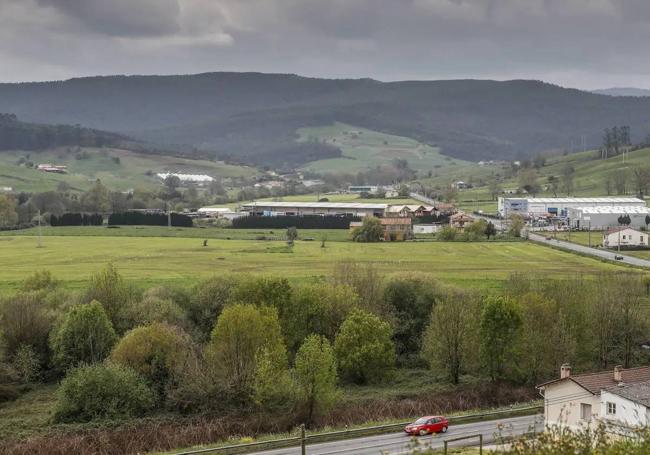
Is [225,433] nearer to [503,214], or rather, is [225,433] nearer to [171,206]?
[503,214]

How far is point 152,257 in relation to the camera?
81.4m

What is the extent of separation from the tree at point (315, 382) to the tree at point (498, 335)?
967cm

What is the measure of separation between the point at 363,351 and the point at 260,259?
35008 mm

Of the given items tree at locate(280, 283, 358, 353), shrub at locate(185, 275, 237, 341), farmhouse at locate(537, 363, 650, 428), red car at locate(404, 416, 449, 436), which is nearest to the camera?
farmhouse at locate(537, 363, 650, 428)

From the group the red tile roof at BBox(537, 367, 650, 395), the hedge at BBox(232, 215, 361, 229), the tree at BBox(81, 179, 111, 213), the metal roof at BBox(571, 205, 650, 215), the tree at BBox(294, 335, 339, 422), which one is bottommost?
the tree at BBox(294, 335, 339, 422)

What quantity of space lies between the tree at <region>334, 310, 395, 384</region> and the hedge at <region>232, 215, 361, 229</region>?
224 feet

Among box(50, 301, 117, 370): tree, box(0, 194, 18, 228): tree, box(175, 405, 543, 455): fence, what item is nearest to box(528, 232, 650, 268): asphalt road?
box(175, 405, 543, 455): fence

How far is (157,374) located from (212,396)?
13.4 ft

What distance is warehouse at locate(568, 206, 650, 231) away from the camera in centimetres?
11225

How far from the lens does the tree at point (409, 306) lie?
170 ft

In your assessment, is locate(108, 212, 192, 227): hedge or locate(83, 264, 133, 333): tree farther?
locate(108, 212, 192, 227): hedge

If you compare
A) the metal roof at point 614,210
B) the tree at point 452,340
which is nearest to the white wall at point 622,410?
the tree at point 452,340

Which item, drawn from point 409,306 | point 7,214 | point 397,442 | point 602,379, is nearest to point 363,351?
point 409,306

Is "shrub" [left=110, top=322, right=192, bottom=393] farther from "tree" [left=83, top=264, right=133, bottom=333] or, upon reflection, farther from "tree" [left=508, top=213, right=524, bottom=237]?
"tree" [left=508, top=213, right=524, bottom=237]
